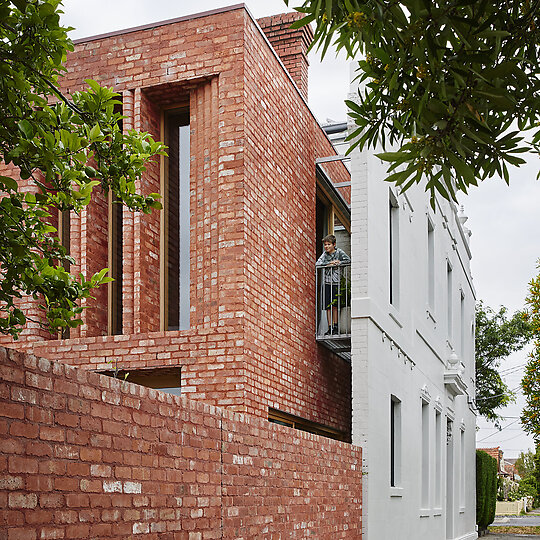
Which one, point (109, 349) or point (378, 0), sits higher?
point (378, 0)

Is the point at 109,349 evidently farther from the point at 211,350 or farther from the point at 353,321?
the point at 353,321

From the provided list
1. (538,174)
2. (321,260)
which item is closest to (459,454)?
(321,260)

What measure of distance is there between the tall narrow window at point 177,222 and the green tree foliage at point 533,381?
1728 centimetres

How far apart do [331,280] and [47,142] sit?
367 inches

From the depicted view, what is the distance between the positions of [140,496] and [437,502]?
13.8 metres

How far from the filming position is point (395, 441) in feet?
46.9

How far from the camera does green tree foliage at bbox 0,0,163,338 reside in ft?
14.0

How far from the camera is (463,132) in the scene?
329 cm

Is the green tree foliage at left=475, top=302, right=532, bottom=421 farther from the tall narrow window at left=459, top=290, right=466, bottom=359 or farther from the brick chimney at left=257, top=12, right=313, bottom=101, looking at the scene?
the brick chimney at left=257, top=12, right=313, bottom=101

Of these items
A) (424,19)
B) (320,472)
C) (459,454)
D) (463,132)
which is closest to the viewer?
(424,19)

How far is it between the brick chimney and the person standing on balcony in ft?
11.5

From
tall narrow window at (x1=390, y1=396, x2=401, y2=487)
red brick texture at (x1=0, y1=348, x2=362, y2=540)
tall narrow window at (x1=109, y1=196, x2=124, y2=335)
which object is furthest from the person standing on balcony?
red brick texture at (x1=0, y1=348, x2=362, y2=540)

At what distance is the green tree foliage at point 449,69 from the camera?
3.09 meters

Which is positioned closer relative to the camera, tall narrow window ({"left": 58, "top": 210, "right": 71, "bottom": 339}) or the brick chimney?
tall narrow window ({"left": 58, "top": 210, "right": 71, "bottom": 339})
